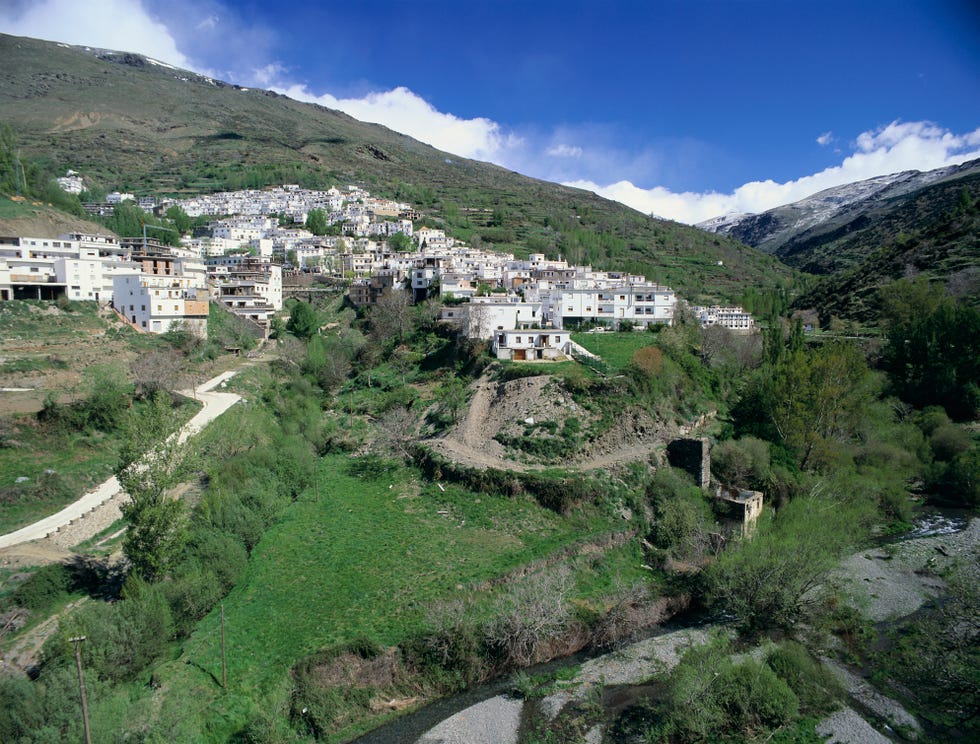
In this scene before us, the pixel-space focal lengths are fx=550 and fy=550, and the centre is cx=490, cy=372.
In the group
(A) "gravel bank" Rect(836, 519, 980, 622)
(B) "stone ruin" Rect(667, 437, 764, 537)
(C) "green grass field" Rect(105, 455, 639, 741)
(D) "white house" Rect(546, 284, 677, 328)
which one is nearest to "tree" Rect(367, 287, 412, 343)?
(D) "white house" Rect(546, 284, 677, 328)

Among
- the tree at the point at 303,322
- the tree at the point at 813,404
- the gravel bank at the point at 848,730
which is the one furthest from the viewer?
the tree at the point at 303,322

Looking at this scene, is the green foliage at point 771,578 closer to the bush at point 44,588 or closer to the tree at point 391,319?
the bush at point 44,588

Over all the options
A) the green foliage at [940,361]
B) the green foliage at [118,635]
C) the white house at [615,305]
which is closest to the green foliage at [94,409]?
the green foliage at [118,635]

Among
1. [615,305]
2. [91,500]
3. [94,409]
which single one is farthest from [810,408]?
[94,409]

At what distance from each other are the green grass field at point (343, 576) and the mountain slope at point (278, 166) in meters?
62.0

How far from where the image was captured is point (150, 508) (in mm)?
18000

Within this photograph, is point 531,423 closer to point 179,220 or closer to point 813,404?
point 813,404

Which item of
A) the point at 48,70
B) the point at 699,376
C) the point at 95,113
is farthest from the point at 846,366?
the point at 48,70

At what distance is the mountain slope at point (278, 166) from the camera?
334 ft

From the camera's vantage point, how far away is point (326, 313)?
187 feet

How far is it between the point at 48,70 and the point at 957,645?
237 meters

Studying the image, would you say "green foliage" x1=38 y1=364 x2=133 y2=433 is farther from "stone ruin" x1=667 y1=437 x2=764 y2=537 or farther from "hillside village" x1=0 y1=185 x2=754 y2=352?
"stone ruin" x1=667 y1=437 x2=764 y2=537

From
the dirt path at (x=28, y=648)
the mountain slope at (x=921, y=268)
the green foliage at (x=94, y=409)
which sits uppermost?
the mountain slope at (x=921, y=268)

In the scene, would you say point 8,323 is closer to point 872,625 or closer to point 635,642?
point 635,642
